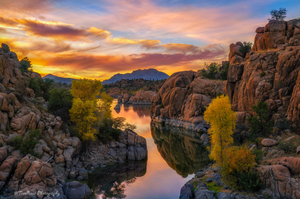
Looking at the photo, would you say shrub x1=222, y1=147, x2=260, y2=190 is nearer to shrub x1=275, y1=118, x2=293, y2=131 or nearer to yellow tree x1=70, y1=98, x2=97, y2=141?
shrub x1=275, y1=118, x2=293, y2=131

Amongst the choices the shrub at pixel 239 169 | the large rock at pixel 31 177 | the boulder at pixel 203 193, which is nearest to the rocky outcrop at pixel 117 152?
the large rock at pixel 31 177

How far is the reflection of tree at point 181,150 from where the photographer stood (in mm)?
33722

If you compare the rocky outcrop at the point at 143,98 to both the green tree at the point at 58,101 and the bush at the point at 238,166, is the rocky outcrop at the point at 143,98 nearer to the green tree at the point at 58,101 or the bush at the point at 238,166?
the green tree at the point at 58,101

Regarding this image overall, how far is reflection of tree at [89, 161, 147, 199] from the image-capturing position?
23.4m

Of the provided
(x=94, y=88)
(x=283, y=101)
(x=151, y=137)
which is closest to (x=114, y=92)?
(x=151, y=137)

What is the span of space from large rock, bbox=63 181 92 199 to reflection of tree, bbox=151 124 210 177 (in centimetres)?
1470

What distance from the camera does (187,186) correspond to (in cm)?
2188

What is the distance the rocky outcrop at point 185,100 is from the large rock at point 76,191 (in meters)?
42.8

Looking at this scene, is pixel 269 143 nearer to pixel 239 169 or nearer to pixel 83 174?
pixel 239 169

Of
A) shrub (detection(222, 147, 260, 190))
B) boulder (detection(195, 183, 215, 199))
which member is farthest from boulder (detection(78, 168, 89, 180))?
shrub (detection(222, 147, 260, 190))

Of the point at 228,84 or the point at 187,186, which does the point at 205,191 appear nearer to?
the point at 187,186

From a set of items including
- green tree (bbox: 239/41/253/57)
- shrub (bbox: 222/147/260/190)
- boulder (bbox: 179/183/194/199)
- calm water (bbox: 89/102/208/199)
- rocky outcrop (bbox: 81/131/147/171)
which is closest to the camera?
shrub (bbox: 222/147/260/190)

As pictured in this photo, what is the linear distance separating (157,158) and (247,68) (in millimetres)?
28756

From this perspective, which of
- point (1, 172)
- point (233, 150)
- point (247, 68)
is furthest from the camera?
point (247, 68)
